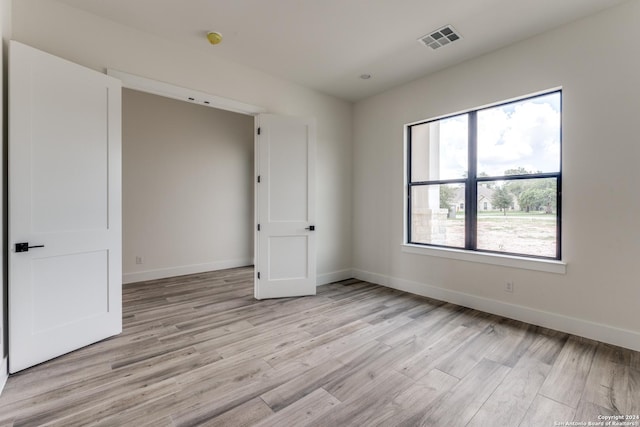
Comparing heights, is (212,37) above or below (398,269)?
above

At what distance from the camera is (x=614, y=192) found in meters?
2.52

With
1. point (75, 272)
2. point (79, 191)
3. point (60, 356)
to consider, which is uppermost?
point (79, 191)

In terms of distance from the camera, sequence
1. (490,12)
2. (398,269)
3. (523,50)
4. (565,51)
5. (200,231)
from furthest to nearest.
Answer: (200,231), (398,269), (523,50), (565,51), (490,12)

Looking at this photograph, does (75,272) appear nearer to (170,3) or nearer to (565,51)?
(170,3)

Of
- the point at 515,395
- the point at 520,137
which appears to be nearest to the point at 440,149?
the point at 520,137

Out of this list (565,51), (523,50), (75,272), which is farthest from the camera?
(523,50)

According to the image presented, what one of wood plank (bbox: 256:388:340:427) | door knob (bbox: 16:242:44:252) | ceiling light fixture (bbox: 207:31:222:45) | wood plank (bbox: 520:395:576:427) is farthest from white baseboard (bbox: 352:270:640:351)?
door knob (bbox: 16:242:44:252)

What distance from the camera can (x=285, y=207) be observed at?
3840 millimetres

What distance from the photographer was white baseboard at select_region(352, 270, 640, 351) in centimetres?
248

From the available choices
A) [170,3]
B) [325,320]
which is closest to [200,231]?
[325,320]

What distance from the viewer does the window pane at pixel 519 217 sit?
2.94m

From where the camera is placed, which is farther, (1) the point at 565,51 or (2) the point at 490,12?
(1) the point at 565,51

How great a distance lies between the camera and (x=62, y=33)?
2494 mm

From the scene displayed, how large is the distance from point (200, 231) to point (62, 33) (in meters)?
3.40
